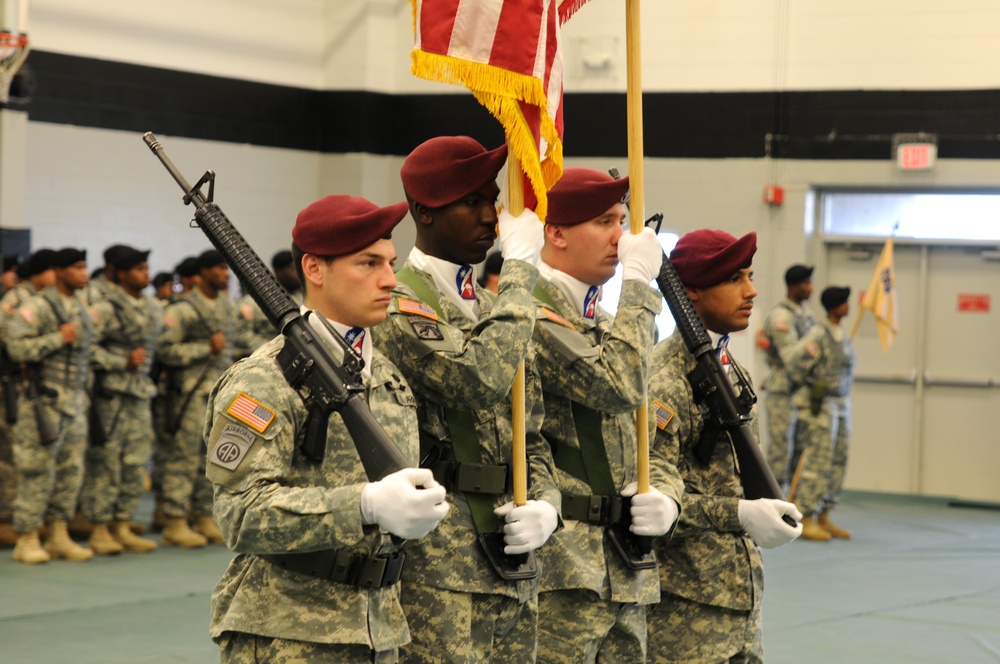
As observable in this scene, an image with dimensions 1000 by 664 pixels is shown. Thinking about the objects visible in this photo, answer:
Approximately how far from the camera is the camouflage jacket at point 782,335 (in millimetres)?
10289

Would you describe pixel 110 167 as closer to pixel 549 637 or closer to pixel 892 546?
pixel 892 546

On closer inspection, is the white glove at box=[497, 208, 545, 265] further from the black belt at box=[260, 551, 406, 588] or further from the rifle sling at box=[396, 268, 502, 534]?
the black belt at box=[260, 551, 406, 588]

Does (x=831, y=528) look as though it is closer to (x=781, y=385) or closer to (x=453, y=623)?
(x=781, y=385)

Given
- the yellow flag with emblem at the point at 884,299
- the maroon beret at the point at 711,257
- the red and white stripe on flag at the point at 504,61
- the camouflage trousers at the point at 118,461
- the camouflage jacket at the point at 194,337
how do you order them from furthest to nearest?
the yellow flag with emblem at the point at 884,299, the camouflage jacket at the point at 194,337, the camouflage trousers at the point at 118,461, the maroon beret at the point at 711,257, the red and white stripe on flag at the point at 504,61

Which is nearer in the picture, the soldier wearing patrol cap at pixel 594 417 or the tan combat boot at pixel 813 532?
the soldier wearing patrol cap at pixel 594 417

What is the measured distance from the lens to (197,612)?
21.9 feet

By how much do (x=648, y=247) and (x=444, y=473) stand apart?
2.78 feet

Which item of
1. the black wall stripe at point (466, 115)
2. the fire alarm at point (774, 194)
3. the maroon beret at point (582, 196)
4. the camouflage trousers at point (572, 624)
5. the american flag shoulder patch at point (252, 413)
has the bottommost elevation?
the camouflage trousers at point (572, 624)

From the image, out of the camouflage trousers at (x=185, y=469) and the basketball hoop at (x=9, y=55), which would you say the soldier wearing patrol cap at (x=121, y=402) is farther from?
the basketball hoop at (x=9, y=55)

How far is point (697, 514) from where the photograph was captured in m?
3.68

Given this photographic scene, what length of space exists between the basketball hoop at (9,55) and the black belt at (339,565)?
792cm

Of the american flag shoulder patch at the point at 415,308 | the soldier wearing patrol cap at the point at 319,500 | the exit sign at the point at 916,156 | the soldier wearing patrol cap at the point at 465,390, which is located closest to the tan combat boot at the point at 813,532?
the exit sign at the point at 916,156

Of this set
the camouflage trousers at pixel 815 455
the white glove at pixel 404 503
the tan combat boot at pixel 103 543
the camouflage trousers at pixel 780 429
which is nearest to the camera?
the white glove at pixel 404 503

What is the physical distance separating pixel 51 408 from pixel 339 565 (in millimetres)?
5857
